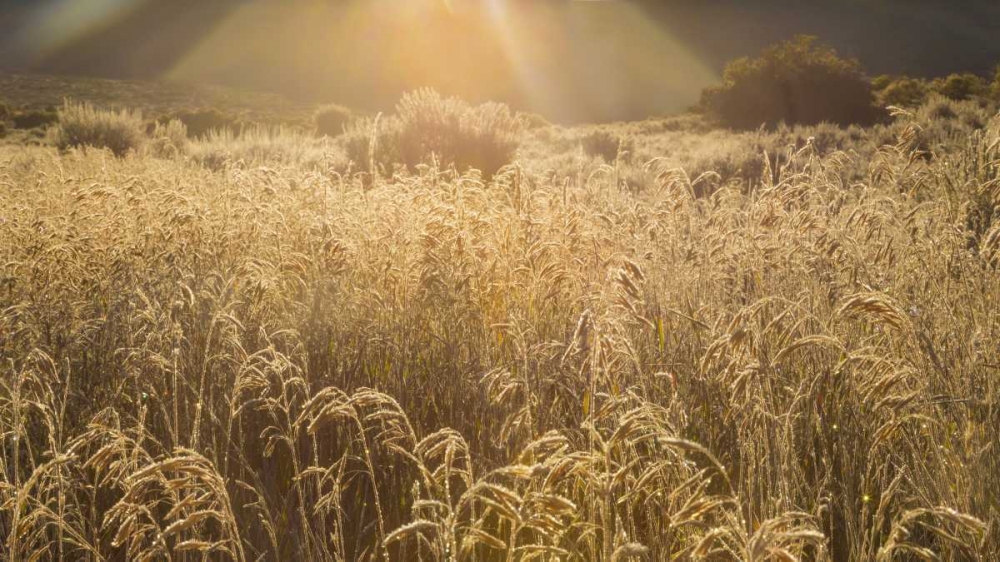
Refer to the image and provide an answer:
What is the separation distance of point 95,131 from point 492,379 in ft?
57.2

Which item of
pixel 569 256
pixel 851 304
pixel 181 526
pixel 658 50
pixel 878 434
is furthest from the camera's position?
pixel 658 50

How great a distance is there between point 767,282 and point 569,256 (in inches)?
39.7

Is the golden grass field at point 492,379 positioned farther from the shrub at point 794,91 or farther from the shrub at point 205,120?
the shrub at point 205,120

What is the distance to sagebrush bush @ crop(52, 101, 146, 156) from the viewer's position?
53.3 feet

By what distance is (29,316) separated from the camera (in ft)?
9.57

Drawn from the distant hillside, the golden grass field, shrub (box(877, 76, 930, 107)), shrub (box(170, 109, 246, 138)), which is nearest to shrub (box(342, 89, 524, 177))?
the golden grass field

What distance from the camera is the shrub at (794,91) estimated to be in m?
25.9

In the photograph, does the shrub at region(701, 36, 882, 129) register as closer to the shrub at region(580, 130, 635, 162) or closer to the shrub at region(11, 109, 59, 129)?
the shrub at region(580, 130, 635, 162)

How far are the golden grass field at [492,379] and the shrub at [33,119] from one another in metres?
28.6

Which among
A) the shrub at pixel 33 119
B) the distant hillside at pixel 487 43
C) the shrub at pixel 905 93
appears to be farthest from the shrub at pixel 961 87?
the shrub at pixel 33 119

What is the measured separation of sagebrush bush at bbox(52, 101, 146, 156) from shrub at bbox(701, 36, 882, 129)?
2080 cm

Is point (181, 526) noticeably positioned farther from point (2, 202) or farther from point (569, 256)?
point (2, 202)

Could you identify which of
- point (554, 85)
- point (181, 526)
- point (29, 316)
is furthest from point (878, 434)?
point (554, 85)

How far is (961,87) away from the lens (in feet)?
87.0
